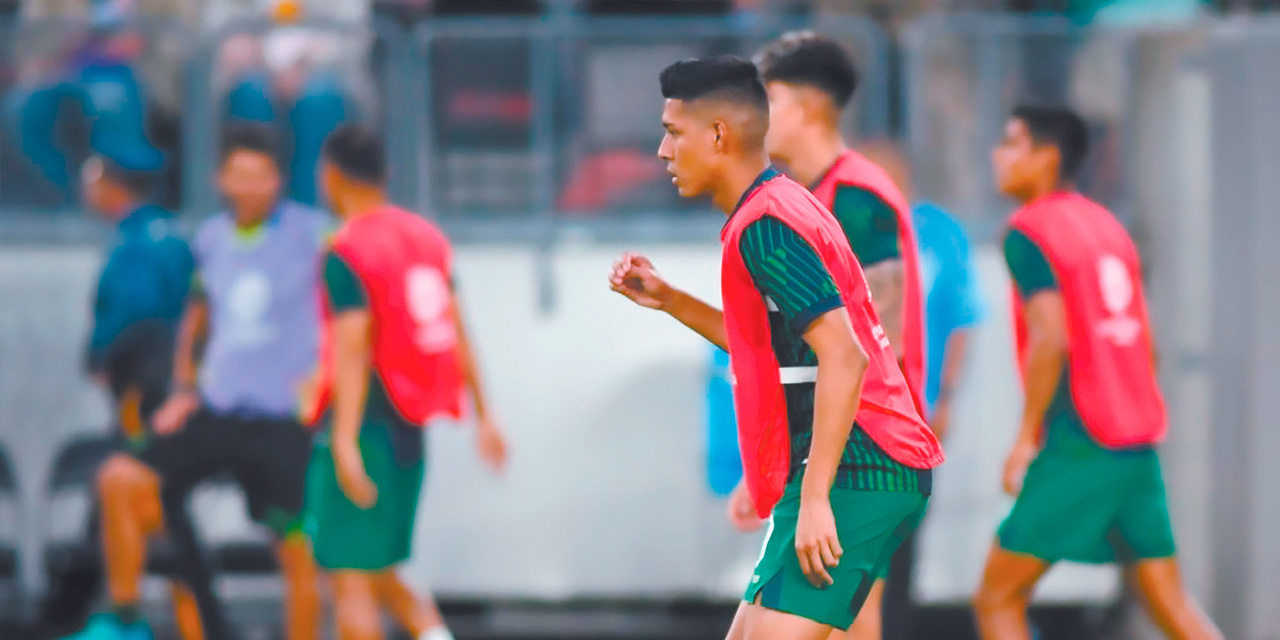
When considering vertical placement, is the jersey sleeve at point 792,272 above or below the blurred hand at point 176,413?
above

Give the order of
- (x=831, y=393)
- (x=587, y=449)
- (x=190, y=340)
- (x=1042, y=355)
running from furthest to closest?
(x=587, y=449) < (x=190, y=340) < (x=1042, y=355) < (x=831, y=393)

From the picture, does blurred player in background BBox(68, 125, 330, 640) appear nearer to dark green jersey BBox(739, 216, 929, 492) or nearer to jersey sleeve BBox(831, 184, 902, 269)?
jersey sleeve BBox(831, 184, 902, 269)

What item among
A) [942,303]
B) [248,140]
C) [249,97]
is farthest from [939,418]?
[249,97]

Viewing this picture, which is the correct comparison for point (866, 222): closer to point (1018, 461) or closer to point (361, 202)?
point (1018, 461)

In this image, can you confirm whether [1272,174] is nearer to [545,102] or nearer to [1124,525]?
[1124,525]

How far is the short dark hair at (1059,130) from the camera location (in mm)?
5477

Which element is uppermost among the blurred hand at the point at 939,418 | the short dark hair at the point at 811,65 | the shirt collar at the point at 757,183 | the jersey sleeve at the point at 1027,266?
the short dark hair at the point at 811,65

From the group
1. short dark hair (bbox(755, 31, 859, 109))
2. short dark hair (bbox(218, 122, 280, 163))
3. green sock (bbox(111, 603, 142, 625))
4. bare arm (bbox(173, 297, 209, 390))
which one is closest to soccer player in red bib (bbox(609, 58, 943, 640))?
short dark hair (bbox(755, 31, 859, 109))

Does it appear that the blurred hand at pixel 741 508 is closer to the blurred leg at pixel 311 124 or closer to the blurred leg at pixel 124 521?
the blurred leg at pixel 124 521

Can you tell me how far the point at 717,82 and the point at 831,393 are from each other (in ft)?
2.29

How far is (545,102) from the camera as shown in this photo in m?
7.47

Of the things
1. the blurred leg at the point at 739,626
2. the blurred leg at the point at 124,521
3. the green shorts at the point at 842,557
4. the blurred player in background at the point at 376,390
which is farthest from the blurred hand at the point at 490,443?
the green shorts at the point at 842,557

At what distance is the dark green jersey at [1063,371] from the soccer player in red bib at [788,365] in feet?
5.07

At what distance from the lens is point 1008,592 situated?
5.28 m
